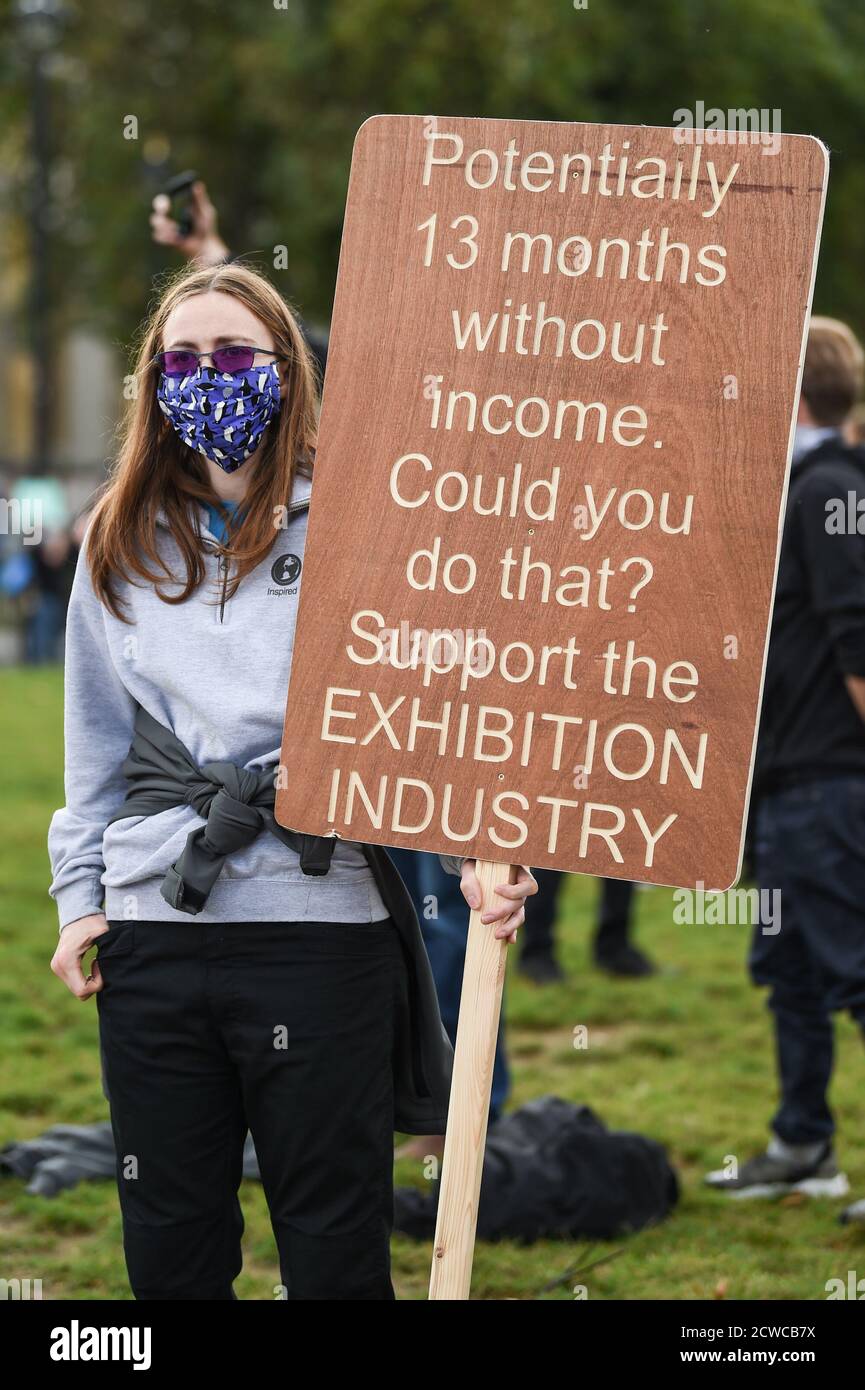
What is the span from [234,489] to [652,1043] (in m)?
3.68

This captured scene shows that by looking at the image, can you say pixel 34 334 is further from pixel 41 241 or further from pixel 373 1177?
pixel 373 1177

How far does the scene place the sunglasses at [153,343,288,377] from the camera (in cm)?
277

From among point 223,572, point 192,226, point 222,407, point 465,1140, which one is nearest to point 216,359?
point 222,407

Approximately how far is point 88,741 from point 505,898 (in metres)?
0.76

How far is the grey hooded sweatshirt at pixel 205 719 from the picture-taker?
2707 mm

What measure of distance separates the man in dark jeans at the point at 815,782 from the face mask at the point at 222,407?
6.17ft

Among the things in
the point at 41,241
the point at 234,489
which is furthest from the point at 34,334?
the point at 234,489

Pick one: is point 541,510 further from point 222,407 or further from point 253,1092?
point 253,1092

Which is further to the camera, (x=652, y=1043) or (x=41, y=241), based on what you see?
(x=41, y=241)

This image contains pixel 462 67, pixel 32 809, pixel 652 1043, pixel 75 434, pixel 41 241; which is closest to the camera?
pixel 652 1043

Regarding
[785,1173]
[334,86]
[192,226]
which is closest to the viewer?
[785,1173]

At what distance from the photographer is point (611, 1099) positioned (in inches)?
212

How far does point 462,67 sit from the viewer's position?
60.8ft

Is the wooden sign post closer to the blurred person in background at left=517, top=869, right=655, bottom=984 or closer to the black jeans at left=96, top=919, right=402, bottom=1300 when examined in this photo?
the black jeans at left=96, top=919, right=402, bottom=1300
